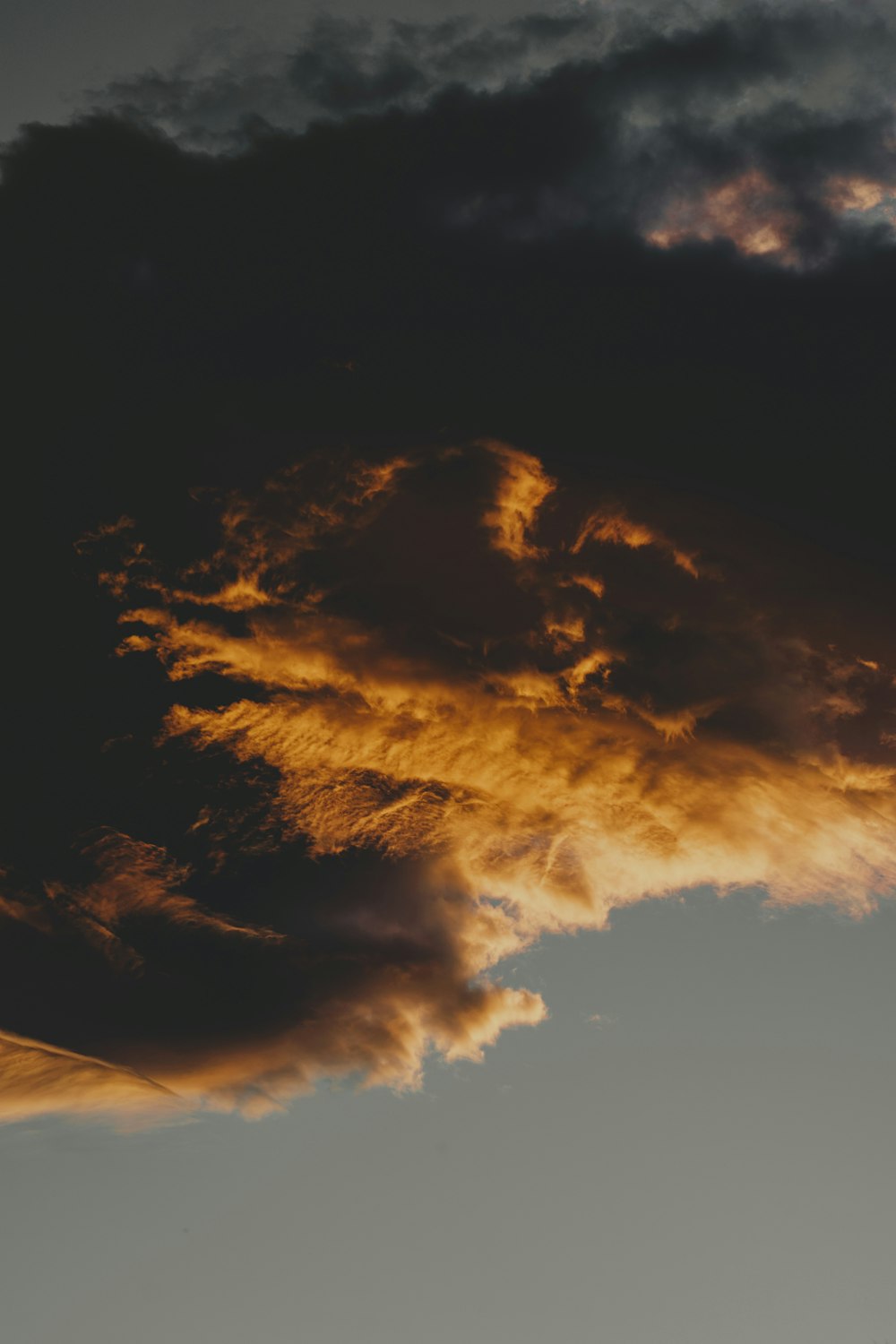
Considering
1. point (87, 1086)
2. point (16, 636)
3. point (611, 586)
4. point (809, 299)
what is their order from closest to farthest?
1. point (809, 299)
2. point (611, 586)
3. point (16, 636)
4. point (87, 1086)

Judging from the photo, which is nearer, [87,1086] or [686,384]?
[686,384]

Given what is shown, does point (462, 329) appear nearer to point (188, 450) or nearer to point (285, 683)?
point (188, 450)

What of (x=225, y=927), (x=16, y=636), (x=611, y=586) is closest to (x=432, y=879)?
(x=225, y=927)

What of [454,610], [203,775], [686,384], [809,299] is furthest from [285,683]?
[809,299]

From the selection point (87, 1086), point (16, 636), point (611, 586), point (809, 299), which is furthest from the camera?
point (87, 1086)

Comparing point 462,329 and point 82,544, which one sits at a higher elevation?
point 462,329

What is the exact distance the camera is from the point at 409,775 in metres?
7.23

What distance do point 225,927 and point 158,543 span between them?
2740mm

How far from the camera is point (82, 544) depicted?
6496mm

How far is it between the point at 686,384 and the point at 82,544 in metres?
3.90

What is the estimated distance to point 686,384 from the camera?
5.57 metres

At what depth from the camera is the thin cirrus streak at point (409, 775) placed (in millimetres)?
6094

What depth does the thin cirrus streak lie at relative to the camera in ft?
20.0

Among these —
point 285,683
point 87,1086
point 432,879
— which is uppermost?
point 285,683
